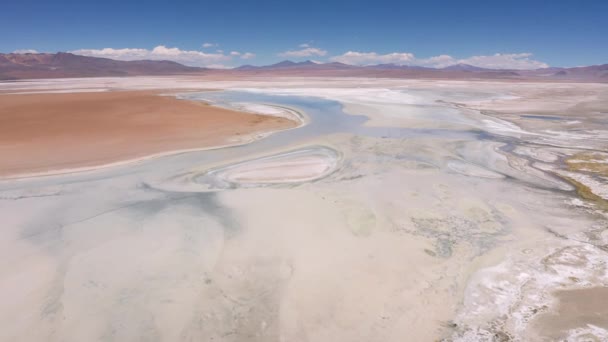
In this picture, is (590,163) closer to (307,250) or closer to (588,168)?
(588,168)

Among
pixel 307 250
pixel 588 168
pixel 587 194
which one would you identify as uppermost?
pixel 588 168

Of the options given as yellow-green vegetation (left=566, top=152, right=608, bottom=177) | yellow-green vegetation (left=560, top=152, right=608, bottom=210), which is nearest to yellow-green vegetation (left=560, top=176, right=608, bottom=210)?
yellow-green vegetation (left=560, top=152, right=608, bottom=210)

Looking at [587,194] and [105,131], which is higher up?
[105,131]

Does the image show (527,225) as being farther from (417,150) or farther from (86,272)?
(86,272)

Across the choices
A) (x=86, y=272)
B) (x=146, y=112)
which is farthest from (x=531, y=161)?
(x=146, y=112)

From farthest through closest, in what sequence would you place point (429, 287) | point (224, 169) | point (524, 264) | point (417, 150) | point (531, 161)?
1. point (417, 150)
2. point (531, 161)
3. point (224, 169)
4. point (524, 264)
5. point (429, 287)

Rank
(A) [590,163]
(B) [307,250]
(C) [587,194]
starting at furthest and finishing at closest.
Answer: (A) [590,163]
(C) [587,194]
(B) [307,250]

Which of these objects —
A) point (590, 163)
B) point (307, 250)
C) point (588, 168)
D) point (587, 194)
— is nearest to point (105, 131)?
point (307, 250)
